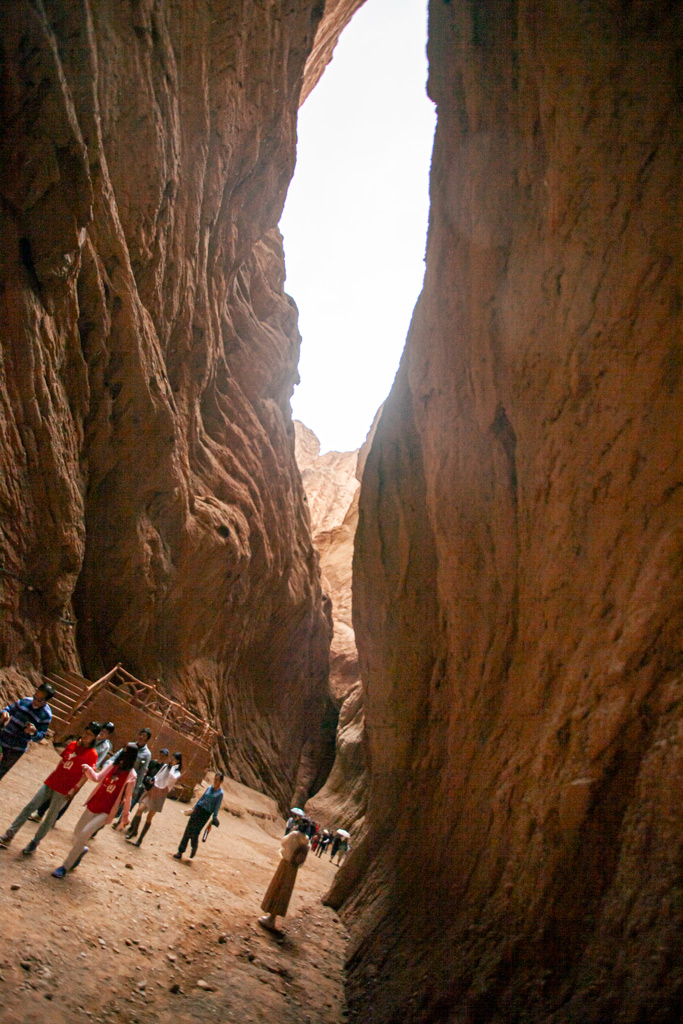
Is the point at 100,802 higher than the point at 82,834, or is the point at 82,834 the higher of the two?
the point at 100,802

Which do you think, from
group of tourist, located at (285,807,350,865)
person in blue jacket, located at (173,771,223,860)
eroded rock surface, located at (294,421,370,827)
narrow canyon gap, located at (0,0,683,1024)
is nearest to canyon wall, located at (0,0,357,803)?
narrow canyon gap, located at (0,0,683,1024)

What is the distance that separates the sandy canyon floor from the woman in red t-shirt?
21 cm

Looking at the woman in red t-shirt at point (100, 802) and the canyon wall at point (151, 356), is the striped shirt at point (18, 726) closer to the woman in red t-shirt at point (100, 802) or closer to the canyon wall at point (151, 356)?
the woman in red t-shirt at point (100, 802)

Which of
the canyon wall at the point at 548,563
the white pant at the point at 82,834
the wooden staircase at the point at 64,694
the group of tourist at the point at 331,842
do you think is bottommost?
the group of tourist at the point at 331,842

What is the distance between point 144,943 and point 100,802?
1310mm

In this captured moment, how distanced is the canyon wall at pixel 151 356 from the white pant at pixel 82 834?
6.50 m

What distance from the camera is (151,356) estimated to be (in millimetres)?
15359

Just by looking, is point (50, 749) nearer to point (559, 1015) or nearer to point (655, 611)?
point (559, 1015)

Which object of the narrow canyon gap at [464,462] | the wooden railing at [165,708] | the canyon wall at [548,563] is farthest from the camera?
the wooden railing at [165,708]

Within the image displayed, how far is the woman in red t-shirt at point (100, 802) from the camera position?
223 inches

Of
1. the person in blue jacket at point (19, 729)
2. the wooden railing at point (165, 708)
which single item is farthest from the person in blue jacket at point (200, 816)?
the wooden railing at point (165, 708)

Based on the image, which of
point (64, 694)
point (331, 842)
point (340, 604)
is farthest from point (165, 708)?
point (340, 604)

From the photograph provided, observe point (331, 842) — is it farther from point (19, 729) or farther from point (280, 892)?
point (19, 729)

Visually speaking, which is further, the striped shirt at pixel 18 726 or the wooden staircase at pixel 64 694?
the wooden staircase at pixel 64 694
